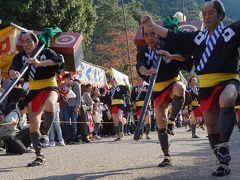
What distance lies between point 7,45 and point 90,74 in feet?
24.6

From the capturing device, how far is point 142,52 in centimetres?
664

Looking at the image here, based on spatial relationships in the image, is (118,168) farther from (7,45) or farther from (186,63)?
(7,45)

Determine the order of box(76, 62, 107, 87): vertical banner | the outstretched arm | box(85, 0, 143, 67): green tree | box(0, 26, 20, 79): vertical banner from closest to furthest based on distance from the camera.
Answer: the outstretched arm, box(0, 26, 20, 79): vertical banner, box(76, 62, 107, 87): vertical banner, box(85, 0, 143, 67): green tree

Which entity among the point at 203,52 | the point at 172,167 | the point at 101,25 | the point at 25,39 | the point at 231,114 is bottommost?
the point at 172,167

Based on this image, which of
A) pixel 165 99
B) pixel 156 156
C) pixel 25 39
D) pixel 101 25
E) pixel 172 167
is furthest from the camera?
pixel 101 25


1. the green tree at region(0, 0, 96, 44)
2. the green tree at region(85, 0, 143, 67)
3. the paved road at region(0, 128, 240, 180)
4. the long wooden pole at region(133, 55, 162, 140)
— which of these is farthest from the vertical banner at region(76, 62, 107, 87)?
the green tree at region(85, 0, 143, 67)

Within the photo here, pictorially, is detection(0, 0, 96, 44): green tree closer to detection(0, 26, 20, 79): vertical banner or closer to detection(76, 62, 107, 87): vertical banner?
detection(76, 62, 107, 87): vertical banner

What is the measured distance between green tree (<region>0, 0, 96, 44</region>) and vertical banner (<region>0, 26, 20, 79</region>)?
7.20m

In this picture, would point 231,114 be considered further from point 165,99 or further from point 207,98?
point 165,99

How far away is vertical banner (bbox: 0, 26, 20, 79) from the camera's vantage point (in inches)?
506

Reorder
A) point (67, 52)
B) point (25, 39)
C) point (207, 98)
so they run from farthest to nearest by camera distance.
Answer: point (67, 52), point (25, 39), point (207, 98)

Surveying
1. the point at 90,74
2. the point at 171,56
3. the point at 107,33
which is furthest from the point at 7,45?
the point at 107,33

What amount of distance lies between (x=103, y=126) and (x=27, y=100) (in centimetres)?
1055

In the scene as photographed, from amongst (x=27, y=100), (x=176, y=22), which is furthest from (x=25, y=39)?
(x=176, y=22)
